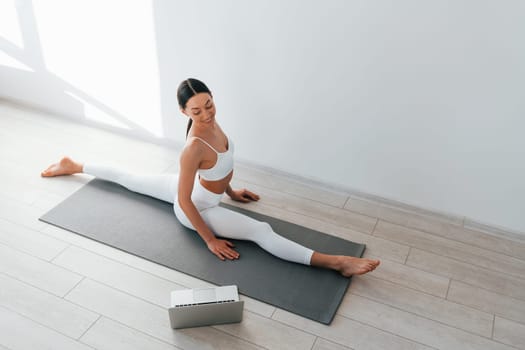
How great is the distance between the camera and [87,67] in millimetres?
3334

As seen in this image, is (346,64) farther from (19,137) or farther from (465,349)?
(19,137)

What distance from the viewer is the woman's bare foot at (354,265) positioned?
2320 millimetres

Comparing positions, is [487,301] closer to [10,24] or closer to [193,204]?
[193,204]

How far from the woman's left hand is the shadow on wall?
2.35ft

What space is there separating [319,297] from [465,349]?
594mm

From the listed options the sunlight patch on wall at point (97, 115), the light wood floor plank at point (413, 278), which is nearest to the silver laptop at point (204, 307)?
the light wood floor plank at point (413, 278)

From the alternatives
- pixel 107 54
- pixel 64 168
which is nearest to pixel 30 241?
pixel 64 168

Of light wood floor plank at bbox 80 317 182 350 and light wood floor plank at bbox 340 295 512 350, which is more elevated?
light wood floor plank at bbox 80 317 182 350

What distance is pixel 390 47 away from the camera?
2543 mm

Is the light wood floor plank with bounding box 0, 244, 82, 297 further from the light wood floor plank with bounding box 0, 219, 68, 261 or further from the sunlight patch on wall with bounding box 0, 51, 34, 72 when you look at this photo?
the sunlight patch on wall with bounding box 0, 51, 34, 72

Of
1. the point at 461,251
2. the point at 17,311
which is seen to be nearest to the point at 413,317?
the point at 461,251

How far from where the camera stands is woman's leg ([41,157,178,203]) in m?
2.74

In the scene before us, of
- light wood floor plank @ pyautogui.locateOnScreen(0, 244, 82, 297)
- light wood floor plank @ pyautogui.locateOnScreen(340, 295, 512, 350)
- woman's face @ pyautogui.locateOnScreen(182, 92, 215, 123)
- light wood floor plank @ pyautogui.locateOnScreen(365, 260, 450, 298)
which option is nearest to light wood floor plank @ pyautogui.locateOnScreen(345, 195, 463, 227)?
light wood floor plank @ pyautogui.locateOnScreen(365, 260, 450, 298)

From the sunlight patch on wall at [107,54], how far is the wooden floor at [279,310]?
1.88ft
